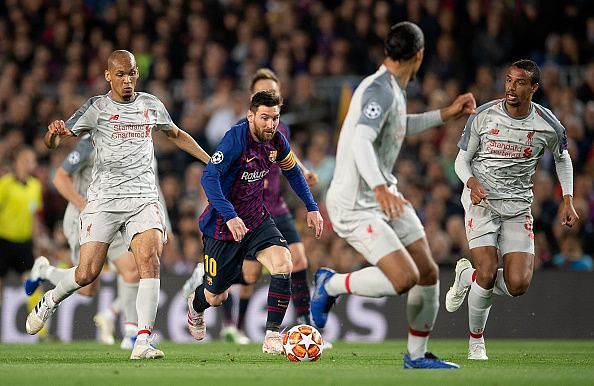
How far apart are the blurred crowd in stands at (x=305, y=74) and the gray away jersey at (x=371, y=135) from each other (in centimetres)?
658

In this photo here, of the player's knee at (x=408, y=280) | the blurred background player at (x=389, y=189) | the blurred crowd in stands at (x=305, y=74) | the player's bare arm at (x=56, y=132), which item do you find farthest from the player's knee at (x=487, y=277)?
the blurred crowd in stands at (x=305, y=74)

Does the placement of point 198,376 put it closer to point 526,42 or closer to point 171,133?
point 171,133

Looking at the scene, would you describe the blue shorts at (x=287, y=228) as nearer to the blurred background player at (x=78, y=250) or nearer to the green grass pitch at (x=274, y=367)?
the green grass pitch at (x=274, y=367)

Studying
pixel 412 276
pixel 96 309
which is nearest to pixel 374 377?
pixel 412 276

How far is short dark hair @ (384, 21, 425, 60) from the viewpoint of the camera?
Result: 7.95m

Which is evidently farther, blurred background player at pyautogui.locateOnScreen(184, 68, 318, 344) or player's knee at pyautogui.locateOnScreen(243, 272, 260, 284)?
player's knee at pyautogui.locateOnScreen(243, 272, 260, 284)

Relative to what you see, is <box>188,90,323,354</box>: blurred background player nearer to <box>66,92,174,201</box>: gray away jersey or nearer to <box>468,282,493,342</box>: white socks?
<box>66,92,174,201</box>: gray away jersey

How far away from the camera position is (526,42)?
1755cm

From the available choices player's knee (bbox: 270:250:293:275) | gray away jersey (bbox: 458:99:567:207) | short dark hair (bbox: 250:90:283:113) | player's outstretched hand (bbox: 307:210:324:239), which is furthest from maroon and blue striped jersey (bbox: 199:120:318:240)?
gray away jersey (bbox: 458:99:567:207)

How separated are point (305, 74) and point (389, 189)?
1017 centimetres

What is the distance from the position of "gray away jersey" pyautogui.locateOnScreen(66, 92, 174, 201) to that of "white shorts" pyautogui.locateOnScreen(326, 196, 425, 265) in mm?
2119

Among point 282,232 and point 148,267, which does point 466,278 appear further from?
point 148,267

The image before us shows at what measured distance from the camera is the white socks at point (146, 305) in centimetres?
922

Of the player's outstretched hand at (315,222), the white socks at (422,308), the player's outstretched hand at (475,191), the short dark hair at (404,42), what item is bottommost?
the white socks at (422,308)
